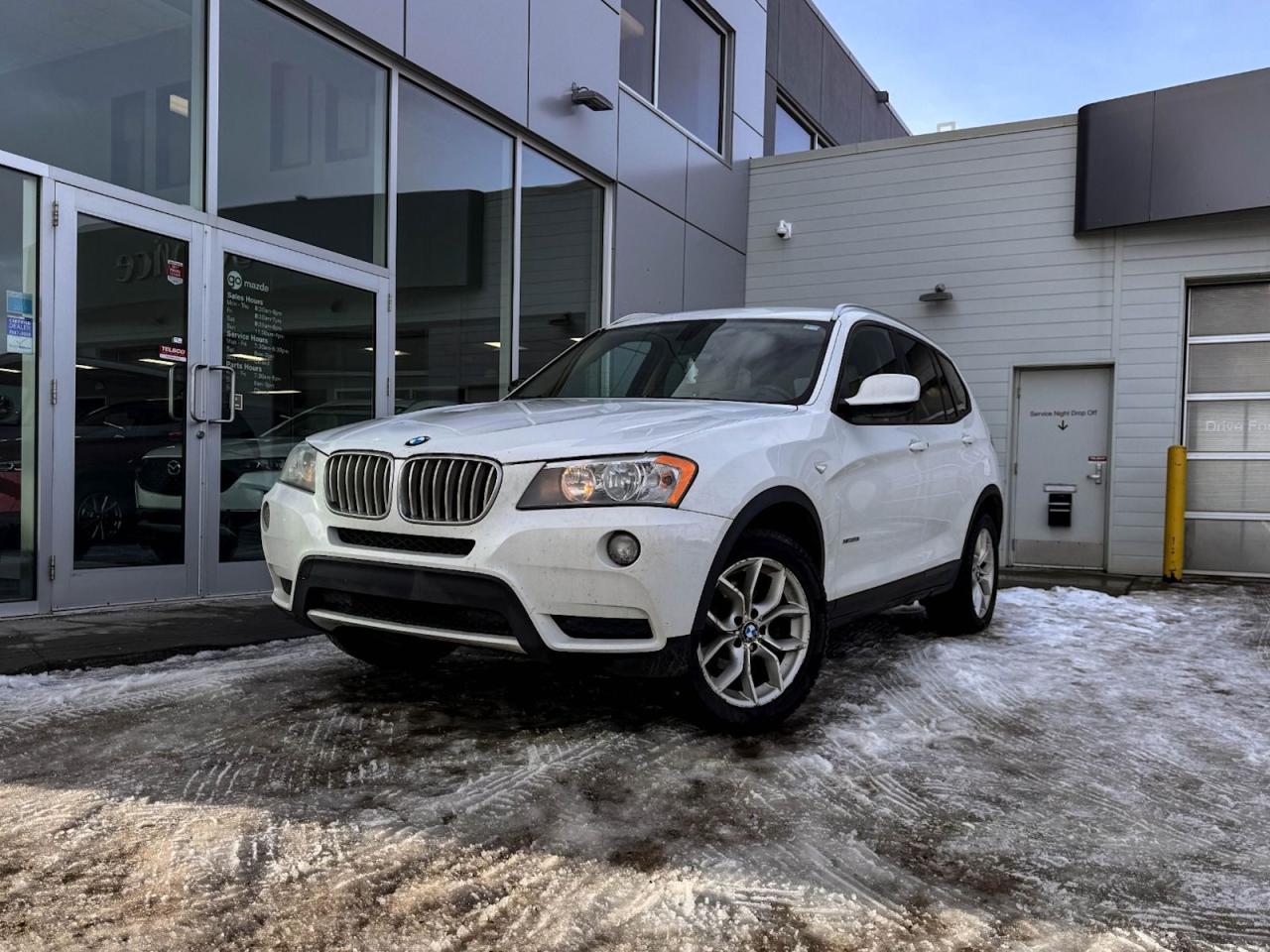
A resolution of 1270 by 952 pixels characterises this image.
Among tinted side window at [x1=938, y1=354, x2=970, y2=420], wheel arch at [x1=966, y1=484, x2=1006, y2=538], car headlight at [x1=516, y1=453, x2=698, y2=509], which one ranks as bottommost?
wheel arch at [x1=966, y1=484, x2=1006, y2=538]

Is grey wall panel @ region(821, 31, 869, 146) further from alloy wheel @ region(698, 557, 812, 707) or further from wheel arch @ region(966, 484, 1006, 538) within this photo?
→ alloy wheel @ region(698, 557, 812, 707)

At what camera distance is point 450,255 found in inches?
334

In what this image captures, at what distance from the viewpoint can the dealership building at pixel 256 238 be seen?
18.1ft

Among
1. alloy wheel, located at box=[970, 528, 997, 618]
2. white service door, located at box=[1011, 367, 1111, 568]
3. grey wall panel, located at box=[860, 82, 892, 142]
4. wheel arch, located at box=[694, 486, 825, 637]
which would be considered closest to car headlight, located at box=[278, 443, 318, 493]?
wheel arch, located at box=[694, 486, 825, 637]

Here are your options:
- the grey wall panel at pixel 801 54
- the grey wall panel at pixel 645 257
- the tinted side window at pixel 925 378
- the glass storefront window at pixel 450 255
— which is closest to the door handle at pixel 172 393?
the glass storefront window at pixel 450 255

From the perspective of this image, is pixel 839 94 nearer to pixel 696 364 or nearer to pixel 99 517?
pixel 696 364

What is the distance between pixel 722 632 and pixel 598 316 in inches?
295

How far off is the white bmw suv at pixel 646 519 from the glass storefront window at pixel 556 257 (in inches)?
196

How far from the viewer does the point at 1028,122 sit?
1145cm

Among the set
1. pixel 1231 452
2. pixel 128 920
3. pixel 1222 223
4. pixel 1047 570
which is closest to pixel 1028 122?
pixel 1222 223

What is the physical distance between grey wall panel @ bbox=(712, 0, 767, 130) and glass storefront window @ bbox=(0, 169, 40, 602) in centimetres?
923

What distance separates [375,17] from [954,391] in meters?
4.88

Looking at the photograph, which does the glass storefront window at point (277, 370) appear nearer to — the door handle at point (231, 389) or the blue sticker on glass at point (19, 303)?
the door handle at point (231, 389)

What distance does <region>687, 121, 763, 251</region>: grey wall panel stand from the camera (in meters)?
11.9
